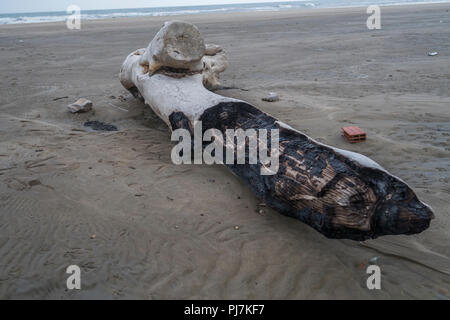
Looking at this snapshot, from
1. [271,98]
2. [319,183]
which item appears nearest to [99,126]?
[271,98]

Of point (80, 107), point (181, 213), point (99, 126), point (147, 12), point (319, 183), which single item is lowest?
point (181, 213)

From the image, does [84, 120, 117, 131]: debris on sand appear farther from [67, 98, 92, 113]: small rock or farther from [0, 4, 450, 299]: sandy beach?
[67, 98, 92, 113]: small rock

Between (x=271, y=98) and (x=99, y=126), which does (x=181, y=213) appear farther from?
(x=271, y=98)

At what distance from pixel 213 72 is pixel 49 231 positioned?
4.60 meters

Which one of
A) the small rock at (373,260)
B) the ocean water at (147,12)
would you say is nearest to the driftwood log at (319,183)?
the small rock at (373,260)

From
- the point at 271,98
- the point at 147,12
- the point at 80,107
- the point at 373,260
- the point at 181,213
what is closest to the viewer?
the point at 373,260

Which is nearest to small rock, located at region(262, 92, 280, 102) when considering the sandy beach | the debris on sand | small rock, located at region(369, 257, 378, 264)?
the sandy beach

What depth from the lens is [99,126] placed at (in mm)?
5348

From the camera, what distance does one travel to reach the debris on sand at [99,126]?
17.2 feet

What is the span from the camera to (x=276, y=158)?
2.94 meters

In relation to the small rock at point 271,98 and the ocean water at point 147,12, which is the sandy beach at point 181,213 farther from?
the ocean water at point 147,12

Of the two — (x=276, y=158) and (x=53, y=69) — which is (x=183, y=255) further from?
(x=53, y=69)

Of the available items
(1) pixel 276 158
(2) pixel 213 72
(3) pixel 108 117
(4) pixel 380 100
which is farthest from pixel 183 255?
(4) pixel 380 100

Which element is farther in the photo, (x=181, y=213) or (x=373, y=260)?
(x=181, y=213)
